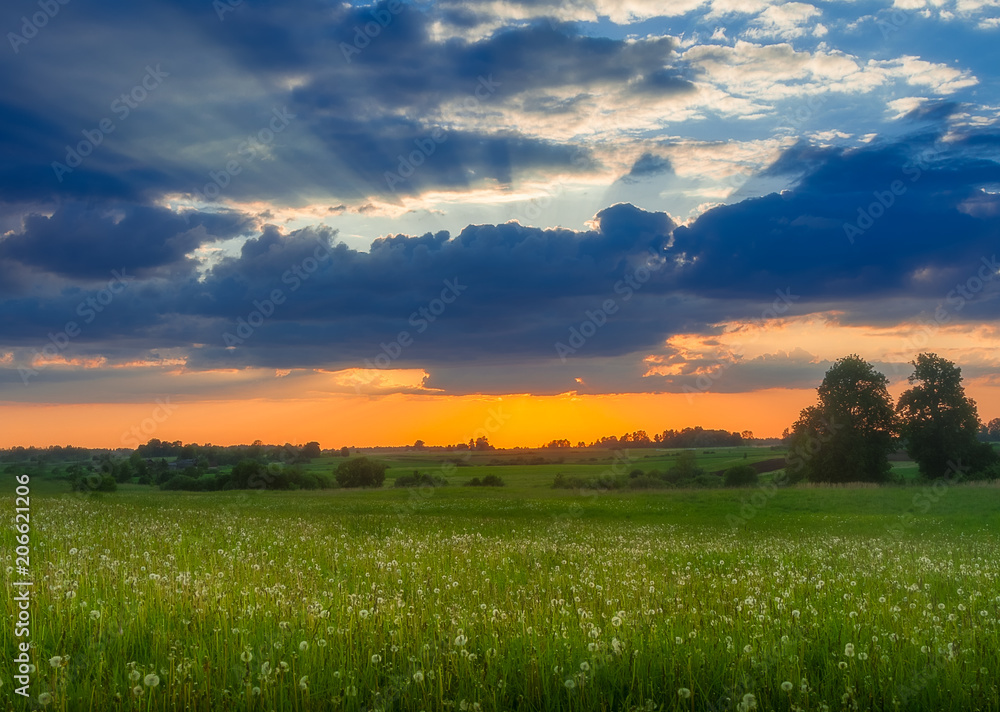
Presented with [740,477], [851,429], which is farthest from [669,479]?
[851,429]

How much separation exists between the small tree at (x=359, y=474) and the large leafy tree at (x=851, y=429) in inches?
2414

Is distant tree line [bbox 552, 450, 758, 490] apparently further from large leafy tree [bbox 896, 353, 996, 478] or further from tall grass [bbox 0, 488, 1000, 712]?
tall grass [bbox 0, 488, 1000, 712]

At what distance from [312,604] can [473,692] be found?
2583mm

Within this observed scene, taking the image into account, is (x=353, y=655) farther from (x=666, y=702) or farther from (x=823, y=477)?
(x=823, y=477)

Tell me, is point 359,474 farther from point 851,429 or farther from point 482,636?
point 482,636

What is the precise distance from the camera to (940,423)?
73.1 metres

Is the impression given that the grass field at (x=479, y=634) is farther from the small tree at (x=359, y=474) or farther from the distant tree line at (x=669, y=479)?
the small tree at (x=359, y=474)

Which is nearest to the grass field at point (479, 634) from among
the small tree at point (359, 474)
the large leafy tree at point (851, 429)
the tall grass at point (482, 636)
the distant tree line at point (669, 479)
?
the tall grass at point (482, 636)

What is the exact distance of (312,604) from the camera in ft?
22.5

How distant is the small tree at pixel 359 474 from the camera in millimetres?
100794

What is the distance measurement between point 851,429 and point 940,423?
1006 centimetres

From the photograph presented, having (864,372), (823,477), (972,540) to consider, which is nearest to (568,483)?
(823,477)

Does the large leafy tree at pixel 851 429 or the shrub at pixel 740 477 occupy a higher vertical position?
the large leafy tree at pixel 851 429

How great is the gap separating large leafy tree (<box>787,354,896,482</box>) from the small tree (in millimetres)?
61309
